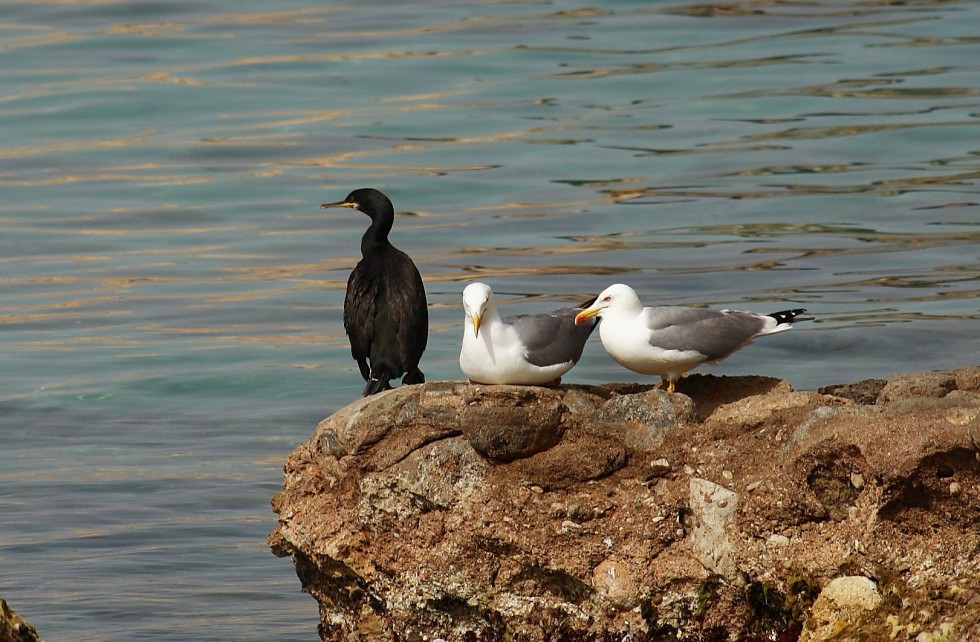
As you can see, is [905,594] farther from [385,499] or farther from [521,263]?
[521,263]

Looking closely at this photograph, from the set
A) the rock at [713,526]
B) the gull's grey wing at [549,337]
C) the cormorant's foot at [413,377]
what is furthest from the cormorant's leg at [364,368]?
the rock at [713,526]

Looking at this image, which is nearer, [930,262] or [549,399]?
[549,399]

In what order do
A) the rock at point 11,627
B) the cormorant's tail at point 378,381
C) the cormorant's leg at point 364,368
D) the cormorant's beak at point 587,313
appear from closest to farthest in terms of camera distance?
1. the rock at point 11,627
2. the cormorant's beak at point 587,313
3. the cormorant's tail at point 378,381
4. the cormorant's leg at point 364,368

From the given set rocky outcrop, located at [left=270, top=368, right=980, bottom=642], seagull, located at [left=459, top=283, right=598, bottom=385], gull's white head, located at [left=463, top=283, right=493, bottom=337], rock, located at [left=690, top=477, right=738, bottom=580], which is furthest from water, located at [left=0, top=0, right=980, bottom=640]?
rock, located at [left=690, top=477, right=738, bottom=580]

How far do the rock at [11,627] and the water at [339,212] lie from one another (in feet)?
9.85

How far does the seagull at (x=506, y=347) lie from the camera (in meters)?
7.70

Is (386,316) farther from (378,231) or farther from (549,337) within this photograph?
(549,337)

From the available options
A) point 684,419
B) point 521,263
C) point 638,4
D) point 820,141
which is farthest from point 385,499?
point 638,4

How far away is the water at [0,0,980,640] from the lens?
13180 millimetres

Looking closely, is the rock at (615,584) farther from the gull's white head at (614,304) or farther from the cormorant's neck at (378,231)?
the cormorant's neck at (378,231)

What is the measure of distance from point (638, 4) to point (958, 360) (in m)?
23.7

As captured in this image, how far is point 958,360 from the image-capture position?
16.1 meters

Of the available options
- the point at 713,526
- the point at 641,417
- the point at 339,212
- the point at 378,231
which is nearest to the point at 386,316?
the point at 378,231

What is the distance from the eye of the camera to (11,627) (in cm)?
658
